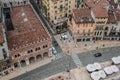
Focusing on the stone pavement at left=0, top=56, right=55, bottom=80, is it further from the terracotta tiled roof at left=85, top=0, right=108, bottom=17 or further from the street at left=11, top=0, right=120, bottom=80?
the terracotta tiled roof at left=85, top=0, right=108, bottom=17

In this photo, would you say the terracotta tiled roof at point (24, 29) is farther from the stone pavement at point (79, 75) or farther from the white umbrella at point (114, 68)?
the white umbrella at point (114, 68)

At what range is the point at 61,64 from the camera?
112 meters

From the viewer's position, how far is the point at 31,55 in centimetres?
10931

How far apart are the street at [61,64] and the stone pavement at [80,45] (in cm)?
304

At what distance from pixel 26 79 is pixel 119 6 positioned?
6819cm

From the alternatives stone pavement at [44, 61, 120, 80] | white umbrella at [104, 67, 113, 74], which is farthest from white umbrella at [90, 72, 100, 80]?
white umbrella at [104, 67, 113, 74]

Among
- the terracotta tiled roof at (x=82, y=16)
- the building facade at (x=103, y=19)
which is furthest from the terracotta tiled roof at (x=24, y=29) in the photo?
the building facade at (x=103, y=19)

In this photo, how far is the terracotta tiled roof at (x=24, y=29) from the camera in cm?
10650

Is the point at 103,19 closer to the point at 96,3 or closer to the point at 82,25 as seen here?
the point at 96,3

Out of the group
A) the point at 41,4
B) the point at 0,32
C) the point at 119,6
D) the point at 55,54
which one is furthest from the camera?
the point at 41,4

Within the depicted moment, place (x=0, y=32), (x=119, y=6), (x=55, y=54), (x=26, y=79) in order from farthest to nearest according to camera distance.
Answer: (x=119, y=6), (x=55, y=54), (x=26, y=79), (x=0, y=32)

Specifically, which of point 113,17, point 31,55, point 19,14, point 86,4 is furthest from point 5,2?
point 113,17

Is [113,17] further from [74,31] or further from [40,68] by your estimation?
[40,68]

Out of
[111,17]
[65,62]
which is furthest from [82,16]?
[65,62]
